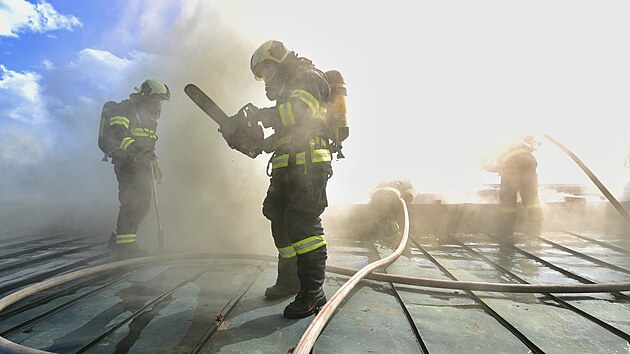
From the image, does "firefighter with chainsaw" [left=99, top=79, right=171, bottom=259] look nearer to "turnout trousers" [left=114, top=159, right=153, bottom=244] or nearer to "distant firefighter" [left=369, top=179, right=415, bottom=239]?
"turnout trousers" [left=114, top=159, right=153, bottom=244]

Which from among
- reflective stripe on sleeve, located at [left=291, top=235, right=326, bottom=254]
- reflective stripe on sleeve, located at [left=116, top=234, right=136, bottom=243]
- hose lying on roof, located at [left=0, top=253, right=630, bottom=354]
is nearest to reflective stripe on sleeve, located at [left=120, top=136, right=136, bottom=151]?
reflective stripe on sleeve, located at [left=116, top=234, right=136, bottom=243]

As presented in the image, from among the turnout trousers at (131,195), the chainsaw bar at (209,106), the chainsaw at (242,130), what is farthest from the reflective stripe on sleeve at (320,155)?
the turnout trousers at (131,195)

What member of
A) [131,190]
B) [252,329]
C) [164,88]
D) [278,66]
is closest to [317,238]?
[252,329]

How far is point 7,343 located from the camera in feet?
5.48

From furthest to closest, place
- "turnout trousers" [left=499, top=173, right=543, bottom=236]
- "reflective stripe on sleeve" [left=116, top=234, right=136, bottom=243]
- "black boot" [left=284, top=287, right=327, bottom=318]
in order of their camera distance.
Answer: "turnout trousers" [left=499, top=173, right=543, bottom=236]
"reflective stripe on sleeve" [left=116, top=234, right=136, bottom=243]
"black boot" [left=284, top=287, right=327, bottom=318]

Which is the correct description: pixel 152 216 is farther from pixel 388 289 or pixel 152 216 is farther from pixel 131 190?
pixel 388 289

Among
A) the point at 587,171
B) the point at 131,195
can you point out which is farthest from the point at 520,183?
the point at 131,195

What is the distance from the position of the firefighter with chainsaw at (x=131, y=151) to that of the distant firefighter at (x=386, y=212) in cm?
353

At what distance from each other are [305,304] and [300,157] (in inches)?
42.1

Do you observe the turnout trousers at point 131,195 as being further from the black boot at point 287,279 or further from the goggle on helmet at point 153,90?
the black boot at point 287,279

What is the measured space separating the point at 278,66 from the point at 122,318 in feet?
7.18

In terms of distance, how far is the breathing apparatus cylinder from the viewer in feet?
9.18

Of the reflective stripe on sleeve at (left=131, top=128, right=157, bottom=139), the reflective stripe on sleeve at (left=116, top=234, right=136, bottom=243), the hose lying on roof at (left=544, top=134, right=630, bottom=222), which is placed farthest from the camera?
the hose lying on roof at (left=544, top=134, right=630, bottom=222)

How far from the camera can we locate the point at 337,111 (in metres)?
2.82
